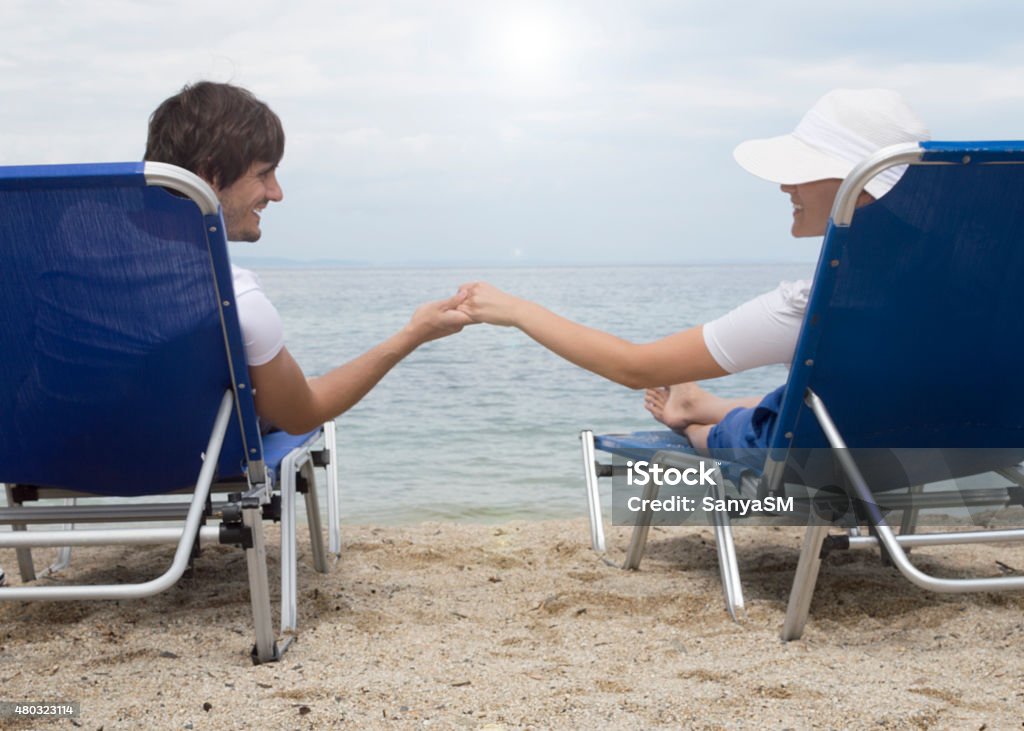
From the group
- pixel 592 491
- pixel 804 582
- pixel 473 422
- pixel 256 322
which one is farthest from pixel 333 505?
pixel 473 422

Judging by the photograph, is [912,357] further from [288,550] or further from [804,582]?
→ [288,550]

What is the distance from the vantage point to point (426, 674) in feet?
7.70

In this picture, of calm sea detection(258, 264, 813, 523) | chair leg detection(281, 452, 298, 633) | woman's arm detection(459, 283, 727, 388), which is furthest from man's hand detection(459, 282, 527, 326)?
calm sea detection(258, 264, 813, 523)

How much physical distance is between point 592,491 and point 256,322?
1.76 meters

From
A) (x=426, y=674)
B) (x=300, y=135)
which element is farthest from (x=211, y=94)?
(x=300, y=135)

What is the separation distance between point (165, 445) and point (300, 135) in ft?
112

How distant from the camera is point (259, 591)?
238 cm

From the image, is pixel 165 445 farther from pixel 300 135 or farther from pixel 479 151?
pixel 479 151

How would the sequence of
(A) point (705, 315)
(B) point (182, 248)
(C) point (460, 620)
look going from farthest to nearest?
(A) point (705, 315), (C) point (460, 620), (B) point (182, 248)

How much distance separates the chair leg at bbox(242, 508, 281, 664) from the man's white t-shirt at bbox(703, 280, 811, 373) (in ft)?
3.60

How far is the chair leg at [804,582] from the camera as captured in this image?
2441 mm

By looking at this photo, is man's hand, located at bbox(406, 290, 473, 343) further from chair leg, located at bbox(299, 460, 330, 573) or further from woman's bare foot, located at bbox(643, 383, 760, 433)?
woman's bare foot, located at bbox(643, 383, 760, 433)

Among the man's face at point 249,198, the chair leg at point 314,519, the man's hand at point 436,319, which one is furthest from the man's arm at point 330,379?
the chair leg at point 314,519

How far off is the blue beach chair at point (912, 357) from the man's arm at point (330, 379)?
3.01 feet
